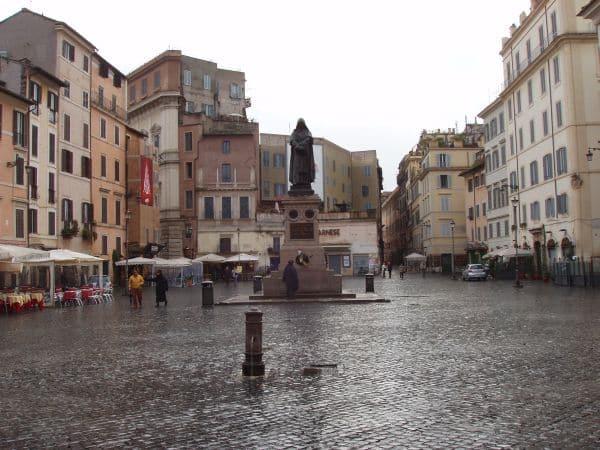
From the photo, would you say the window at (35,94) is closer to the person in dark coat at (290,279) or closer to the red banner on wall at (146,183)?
the red banner on wall at (146,183)

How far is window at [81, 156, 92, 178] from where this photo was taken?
49.5m

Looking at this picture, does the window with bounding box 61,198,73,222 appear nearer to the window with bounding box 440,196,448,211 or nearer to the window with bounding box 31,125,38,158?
the window with bounding box 31,125,38,158

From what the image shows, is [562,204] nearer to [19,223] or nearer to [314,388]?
[19,223]

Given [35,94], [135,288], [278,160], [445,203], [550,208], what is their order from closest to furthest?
[135,288] → [35,94] → [550,208] → [278,160] → [445,203]

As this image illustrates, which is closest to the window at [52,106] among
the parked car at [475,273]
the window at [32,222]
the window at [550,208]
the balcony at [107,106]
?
the balcony at [107,106]

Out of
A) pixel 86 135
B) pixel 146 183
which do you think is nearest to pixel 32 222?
pixel 86 135

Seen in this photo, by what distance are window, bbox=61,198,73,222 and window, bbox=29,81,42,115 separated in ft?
22.9

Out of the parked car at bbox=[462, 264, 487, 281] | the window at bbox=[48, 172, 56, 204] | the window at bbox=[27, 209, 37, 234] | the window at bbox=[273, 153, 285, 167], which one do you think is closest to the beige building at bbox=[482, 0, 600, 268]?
the parked car at bbox=[462, 264, 487, 281]

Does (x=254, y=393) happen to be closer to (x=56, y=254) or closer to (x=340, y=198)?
(x=56, y=254)

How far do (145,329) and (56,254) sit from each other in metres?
13.8

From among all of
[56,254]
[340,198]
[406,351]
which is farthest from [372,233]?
[406,351]

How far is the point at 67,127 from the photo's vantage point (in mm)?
46969

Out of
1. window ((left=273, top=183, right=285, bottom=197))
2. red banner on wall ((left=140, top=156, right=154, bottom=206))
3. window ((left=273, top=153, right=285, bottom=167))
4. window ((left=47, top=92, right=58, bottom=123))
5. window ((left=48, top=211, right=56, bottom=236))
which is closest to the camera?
window ((left=47, top=92, right=58, bottom=123))

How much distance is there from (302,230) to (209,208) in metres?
44.3
